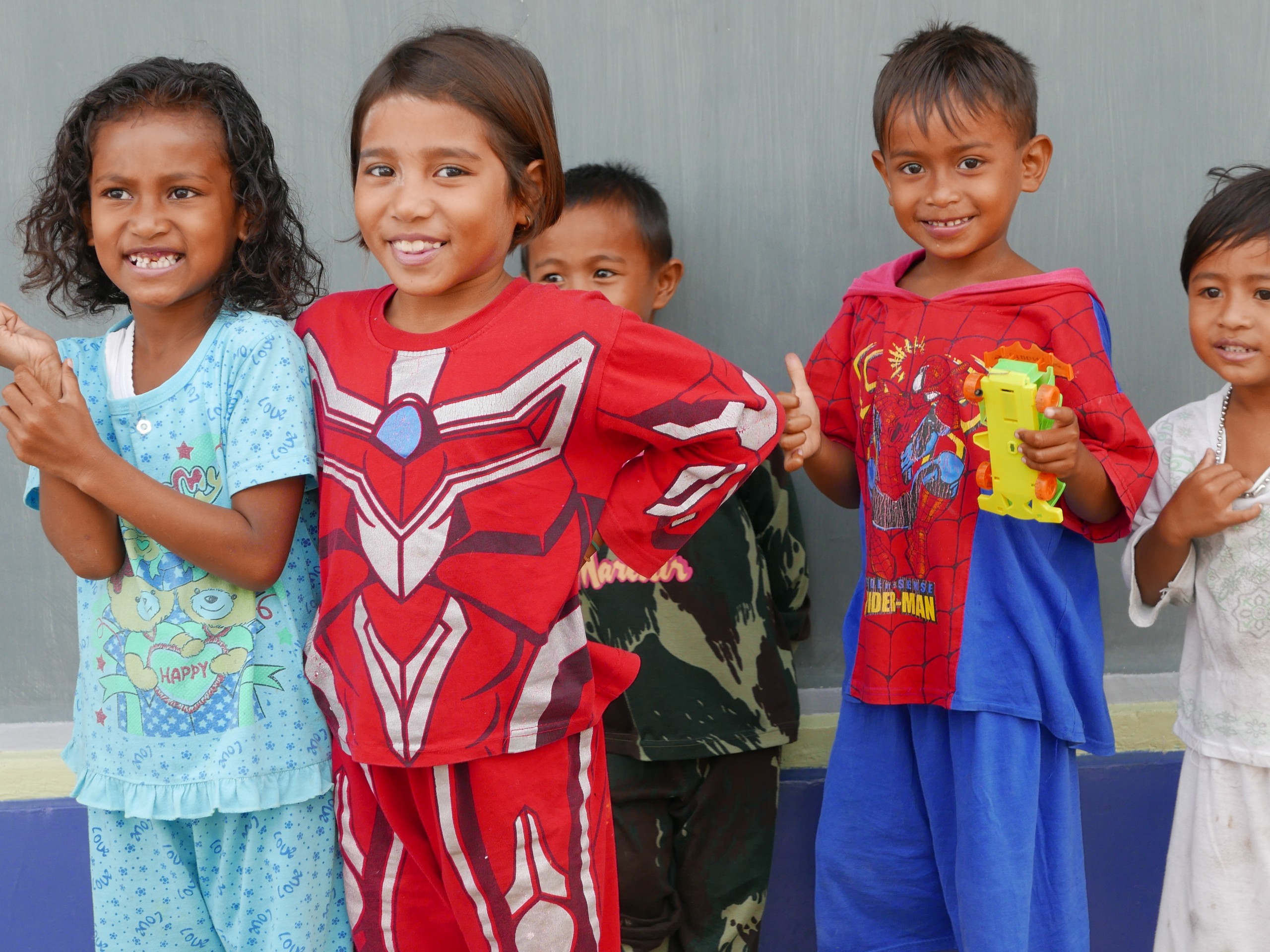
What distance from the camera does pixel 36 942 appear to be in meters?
2.37

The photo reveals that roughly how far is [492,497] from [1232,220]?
1.30 meters

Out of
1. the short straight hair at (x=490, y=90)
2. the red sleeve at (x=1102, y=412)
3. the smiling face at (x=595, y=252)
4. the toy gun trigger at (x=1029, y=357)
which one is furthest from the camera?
the smiling face at (x=595, y=252)

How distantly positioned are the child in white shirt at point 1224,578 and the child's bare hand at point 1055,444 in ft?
1.03

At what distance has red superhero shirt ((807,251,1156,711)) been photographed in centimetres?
194

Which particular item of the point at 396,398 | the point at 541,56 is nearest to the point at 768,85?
the point at 541,56

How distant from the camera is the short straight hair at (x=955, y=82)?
2.00 m

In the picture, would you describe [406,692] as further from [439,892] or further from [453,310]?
[453,310]

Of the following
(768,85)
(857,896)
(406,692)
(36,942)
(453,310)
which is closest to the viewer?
(406,692)

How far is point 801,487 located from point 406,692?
1220mm

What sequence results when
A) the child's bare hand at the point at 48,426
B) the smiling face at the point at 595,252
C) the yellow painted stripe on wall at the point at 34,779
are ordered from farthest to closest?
the yellow painted stripe on wall at the point at 34,779 < the smiling face at the point at 595,252 < the child's bare hand at the point at 48,426

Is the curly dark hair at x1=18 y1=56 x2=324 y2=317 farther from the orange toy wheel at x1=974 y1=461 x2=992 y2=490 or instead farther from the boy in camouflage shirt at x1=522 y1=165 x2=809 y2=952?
the orange toy wheel at x1=974 y1=461 x2=992 y2=490

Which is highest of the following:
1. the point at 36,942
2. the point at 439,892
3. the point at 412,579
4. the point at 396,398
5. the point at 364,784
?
the point at 396,398

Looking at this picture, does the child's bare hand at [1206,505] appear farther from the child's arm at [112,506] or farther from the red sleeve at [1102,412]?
the child's arm at [112,506]

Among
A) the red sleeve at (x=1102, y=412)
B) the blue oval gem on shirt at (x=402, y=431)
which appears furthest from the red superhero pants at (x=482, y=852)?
the red sleeve at (x=1102, y=412)
